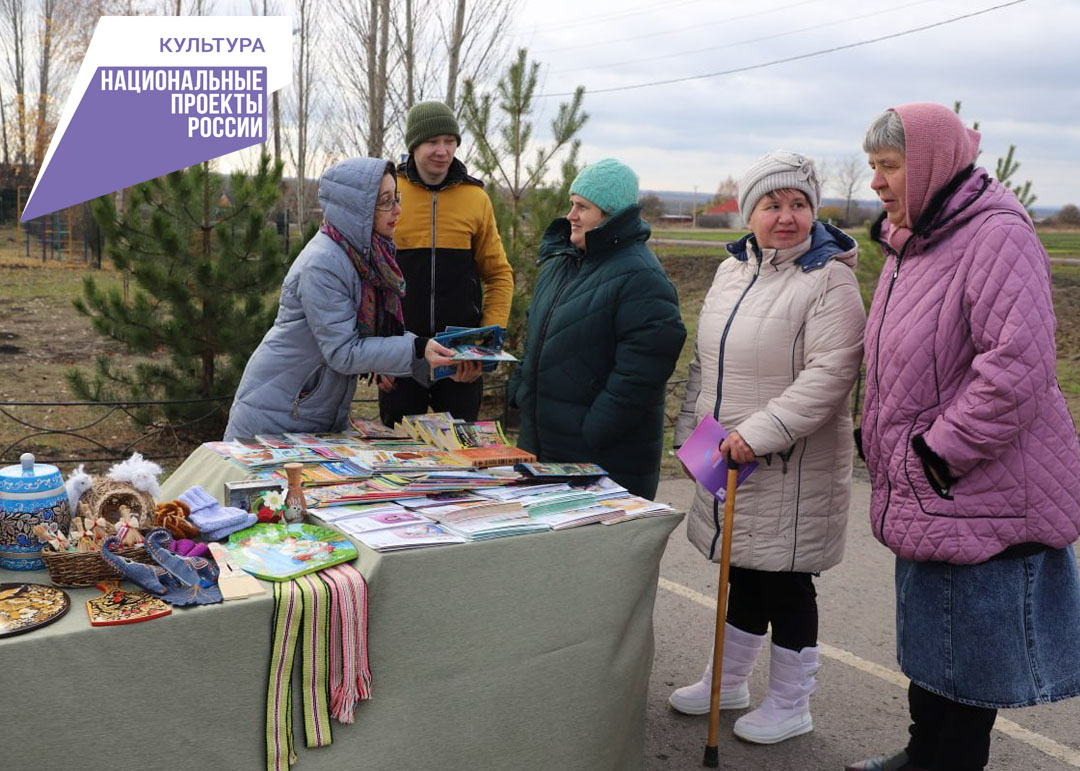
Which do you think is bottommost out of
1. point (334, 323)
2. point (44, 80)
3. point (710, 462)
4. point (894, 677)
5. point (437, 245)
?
point (894, 677)

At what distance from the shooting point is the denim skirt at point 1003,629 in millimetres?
2352

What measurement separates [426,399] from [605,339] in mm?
1211

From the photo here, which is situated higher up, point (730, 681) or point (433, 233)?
point (433, 233)

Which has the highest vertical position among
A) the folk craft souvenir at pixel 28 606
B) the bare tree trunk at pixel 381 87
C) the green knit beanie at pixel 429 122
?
the bare tree trunk at pixel 381 87

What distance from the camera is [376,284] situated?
3316mm

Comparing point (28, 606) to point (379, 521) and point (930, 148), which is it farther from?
point (930, 148)

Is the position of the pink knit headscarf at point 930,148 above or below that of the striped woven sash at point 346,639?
above

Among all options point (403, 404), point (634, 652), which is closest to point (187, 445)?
point (403, 404)

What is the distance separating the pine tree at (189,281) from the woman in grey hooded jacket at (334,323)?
3.85 metres

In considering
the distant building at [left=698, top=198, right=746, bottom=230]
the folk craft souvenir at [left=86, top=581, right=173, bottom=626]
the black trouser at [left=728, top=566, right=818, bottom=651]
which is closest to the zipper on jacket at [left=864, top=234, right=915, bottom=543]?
the black trouser at [left=728, top=566, right=818, bottom=651]

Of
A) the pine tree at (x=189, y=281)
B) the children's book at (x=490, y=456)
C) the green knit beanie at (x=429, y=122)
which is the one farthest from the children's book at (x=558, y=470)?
the pine tree at (x=189, y=281)

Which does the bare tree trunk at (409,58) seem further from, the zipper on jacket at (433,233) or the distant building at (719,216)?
the distant building at (719,216)

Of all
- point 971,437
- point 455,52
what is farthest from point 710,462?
point 455,52

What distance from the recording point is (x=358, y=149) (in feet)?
44.1
